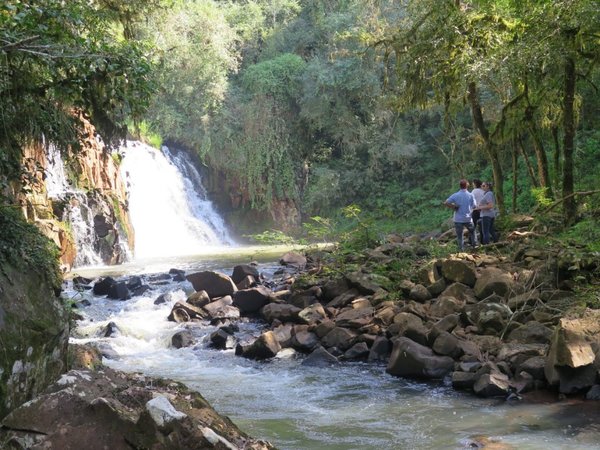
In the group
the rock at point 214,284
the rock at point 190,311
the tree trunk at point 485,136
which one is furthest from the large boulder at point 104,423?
the tree trunk at point 485,136

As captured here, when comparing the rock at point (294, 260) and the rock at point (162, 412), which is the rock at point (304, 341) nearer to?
the rock at point (162, 412)

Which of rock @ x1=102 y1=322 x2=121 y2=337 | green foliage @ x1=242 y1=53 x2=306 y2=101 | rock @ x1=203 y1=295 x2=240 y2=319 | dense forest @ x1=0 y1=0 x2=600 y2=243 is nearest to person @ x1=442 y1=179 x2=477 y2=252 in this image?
dense forest @ x1=0 y1=0 x2=600 y2=243

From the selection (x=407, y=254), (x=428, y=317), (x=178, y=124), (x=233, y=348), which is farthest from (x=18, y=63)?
(x=178, y=124)

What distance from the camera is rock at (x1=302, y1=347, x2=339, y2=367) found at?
10328 millimetres

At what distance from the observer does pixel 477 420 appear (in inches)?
291

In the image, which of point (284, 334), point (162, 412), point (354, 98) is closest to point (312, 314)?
point (284, 334)

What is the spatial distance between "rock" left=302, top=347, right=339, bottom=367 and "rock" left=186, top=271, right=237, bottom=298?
4.99m

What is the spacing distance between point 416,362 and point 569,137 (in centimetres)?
625

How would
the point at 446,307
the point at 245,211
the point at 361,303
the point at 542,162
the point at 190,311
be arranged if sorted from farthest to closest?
the point at 245,211, the point at 542,162, the point at 190,311, the point at 361,303, the point at 446,307

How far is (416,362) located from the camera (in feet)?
30.4

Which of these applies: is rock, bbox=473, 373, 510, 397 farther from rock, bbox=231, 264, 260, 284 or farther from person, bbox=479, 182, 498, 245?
rock, bbox=231, 264, 260, 284

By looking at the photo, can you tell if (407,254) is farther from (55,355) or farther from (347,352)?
(55,355)

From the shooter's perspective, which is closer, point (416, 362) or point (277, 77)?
point (416, 362)

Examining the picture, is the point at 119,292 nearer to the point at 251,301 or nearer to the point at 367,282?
the point at 251,301
